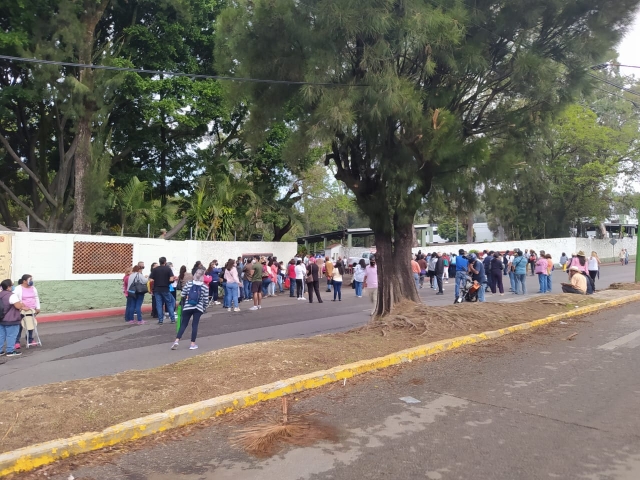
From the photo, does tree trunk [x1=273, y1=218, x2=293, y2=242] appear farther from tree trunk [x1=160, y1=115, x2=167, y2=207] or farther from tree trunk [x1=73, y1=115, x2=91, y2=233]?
tree trunk [x1=73, y1=115, x2=91, y2=233]

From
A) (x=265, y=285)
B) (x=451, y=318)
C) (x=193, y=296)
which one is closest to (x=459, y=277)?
(x=451, y=318)

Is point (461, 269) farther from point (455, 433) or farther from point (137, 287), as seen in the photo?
point (455, 433)

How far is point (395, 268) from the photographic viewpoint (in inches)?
424

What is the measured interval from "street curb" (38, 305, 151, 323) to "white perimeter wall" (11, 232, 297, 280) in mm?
1065

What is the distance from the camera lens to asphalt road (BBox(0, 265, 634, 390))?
26.1 ft

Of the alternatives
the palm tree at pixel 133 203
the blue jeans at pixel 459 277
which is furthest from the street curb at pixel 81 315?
the blue jeans at pixel 459 277

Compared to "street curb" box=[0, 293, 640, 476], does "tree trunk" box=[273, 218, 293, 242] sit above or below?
above

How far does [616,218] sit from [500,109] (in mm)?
48260

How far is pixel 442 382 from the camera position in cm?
664

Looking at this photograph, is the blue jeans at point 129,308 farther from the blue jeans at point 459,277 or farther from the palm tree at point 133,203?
the blue jeans at point 459,277

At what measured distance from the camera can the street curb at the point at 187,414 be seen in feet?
13.9

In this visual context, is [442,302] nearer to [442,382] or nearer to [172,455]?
[442,382]

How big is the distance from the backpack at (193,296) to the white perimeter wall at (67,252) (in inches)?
298

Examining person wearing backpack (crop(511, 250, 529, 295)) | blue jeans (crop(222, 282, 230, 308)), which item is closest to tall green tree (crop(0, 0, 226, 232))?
blue jeans (crop(222, 282, 230, 308))
